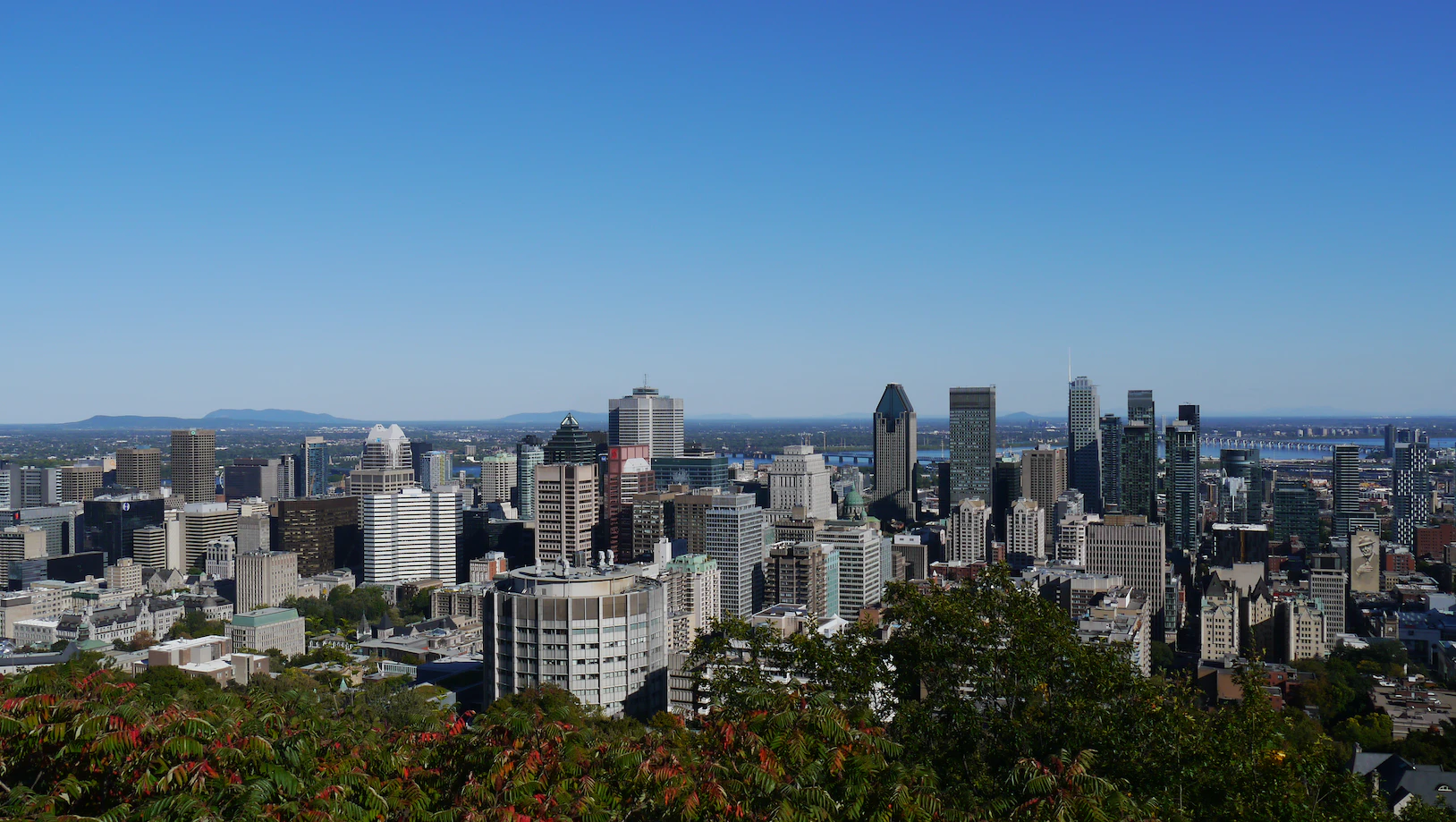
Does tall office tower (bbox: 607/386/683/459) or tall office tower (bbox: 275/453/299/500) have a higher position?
tall office tower (bbox: 607/386/683/459)

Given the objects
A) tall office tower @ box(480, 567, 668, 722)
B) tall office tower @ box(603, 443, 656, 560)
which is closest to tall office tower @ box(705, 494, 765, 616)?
tall office tower @ box(603, 443, 656, 560)

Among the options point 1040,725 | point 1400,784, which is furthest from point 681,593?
point 1040,725

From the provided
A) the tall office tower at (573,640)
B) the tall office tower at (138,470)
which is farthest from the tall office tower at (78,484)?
the tall office tower at (573,640)

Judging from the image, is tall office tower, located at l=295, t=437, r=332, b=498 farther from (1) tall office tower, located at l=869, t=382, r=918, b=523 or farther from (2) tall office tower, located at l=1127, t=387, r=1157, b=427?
(2) tall office tower, located at l=1127, t=387, r=1157, b=427

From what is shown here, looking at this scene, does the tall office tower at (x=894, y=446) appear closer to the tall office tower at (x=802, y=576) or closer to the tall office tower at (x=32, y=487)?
the tall office tower at (x=802, y=576)

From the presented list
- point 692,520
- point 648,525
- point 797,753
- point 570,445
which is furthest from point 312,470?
point 797,753

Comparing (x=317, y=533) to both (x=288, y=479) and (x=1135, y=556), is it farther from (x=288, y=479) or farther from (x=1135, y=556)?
(x=1135, y=556)
